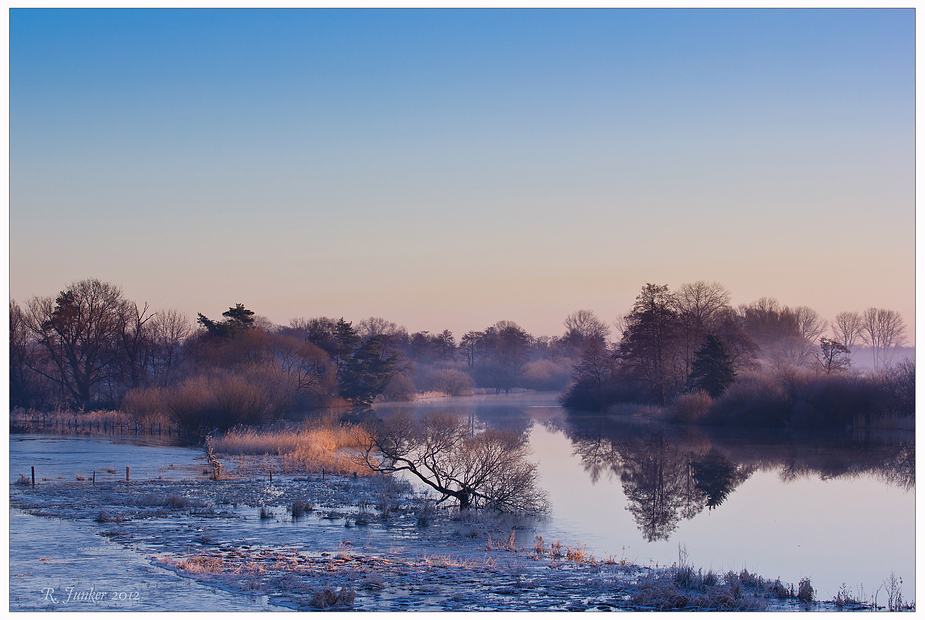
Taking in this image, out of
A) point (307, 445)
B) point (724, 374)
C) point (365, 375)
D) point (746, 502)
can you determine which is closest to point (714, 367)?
point (724, 374)

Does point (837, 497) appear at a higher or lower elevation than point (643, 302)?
lower

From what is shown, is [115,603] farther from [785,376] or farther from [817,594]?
[785,376]

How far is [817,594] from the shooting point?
38.0 feet

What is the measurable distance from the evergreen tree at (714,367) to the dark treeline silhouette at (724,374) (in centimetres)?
6

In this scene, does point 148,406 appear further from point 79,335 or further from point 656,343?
point 656,343

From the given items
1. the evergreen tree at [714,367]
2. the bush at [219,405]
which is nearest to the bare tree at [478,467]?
the bush at [219,405]

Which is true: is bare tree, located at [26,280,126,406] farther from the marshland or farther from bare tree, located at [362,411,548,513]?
bare tree, located at [362,411,548,513]

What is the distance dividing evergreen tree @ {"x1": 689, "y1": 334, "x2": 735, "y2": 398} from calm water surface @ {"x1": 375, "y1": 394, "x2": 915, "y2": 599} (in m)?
8.24

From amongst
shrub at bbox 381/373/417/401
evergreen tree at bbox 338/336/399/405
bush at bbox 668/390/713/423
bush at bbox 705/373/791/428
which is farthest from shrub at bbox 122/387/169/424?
bush at bbox 705/373/791/428

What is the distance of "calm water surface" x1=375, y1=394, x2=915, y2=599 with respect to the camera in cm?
1438

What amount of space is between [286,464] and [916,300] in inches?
827

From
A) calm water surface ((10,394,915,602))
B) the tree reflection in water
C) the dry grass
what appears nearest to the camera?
calm water surface ((10,394,915,602))

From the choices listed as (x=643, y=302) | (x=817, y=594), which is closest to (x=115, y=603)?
(x=817, y=594)

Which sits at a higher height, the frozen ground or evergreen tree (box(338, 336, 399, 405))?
evergreen tree (box(338, 336, 399, 405))
